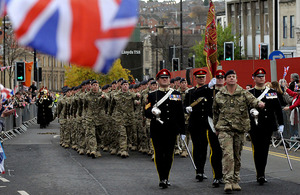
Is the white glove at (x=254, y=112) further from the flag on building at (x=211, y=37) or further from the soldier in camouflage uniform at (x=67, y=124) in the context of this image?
the soldier in camouflage uniform at (x=67, y=124)

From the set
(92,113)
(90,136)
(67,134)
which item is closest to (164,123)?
(90,136)

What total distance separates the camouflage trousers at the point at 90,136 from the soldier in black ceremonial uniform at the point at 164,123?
6.23m

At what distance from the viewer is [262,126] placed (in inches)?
480

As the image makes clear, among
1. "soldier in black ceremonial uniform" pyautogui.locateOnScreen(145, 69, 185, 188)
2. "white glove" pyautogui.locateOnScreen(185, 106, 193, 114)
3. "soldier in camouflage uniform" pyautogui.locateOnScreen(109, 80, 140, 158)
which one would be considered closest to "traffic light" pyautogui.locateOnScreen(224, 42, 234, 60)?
"soldier in camouflage uniform" pyautogui.locateOnScreen(109, 80, 140, 158)

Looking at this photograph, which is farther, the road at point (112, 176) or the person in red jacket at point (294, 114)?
the person in red jacket at point (294, 114)

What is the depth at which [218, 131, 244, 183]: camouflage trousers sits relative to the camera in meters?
11.2

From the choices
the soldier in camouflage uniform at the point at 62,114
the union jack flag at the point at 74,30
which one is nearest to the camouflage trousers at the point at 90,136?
the soldier in camouflage uniform at the point at 62,114

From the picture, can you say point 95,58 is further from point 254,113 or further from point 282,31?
point 282,31

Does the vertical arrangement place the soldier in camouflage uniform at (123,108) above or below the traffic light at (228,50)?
below

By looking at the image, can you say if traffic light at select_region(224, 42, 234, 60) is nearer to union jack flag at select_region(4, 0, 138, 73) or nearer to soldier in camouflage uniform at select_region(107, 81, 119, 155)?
soldier in camouflage uniform at select_region(107, 81, 119, 155)

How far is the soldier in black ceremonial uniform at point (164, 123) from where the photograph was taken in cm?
1199

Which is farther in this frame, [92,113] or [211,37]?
[92,113]

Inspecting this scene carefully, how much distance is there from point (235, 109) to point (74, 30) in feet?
29.3

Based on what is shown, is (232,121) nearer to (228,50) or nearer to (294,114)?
(294,114)
